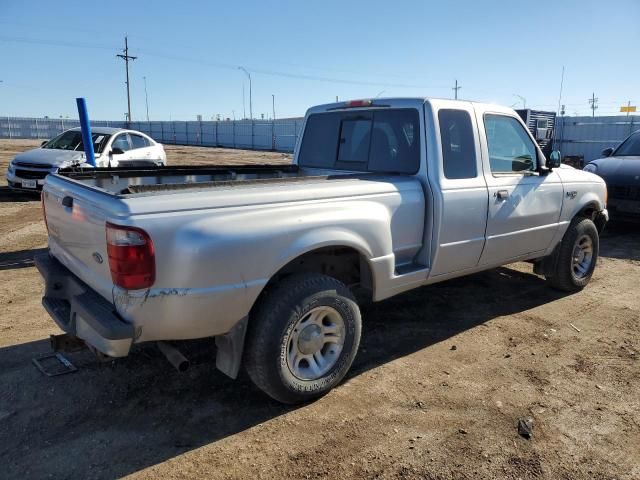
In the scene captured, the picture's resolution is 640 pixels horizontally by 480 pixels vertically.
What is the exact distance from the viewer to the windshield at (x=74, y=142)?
38.5 ft

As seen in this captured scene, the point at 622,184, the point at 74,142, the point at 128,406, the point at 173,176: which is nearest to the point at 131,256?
the point at 128,406

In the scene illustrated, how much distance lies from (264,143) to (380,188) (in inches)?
1537

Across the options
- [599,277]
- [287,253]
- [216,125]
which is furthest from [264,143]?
[287,253]

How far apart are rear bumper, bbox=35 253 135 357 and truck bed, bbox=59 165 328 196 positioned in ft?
2.07

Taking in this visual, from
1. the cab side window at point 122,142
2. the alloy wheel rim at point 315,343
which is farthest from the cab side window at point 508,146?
the cab side window at point 122,142

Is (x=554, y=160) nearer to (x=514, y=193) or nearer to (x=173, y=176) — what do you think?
(x=514, y=193)

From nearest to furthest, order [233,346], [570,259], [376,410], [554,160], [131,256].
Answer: [131,256] < [233,346] < [376,410] < [554,160] < [570,259]

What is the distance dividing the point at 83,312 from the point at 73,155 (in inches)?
387

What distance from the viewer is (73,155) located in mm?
11555

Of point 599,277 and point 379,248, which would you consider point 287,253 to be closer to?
point 379,248

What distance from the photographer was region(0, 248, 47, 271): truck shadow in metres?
6.52

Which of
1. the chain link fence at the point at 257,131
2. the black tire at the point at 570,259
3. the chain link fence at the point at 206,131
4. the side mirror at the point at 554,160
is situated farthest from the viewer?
the chain link fence at the point at 206,131

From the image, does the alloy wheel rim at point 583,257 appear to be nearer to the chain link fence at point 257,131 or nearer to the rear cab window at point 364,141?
the rear cab window at point 364,141

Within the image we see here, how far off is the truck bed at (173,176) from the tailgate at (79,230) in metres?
0.16
